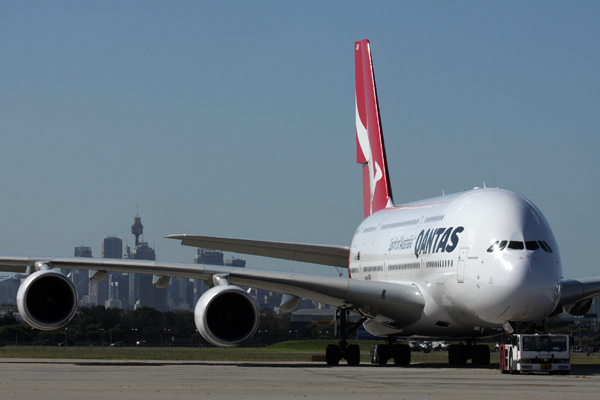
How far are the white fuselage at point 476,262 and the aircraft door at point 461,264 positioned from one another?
0.02 m

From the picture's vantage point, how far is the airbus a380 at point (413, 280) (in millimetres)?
18922

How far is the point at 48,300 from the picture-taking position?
22.7 meters

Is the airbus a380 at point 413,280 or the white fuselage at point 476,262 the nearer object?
the white fuselage at point 476,262

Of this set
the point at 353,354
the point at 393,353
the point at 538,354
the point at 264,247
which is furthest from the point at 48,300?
the point at 538,354

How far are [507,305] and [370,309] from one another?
14.4 ft

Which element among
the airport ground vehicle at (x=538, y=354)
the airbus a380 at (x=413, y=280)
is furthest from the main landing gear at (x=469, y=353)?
the airport ground vehicle at (x=538, y=354)

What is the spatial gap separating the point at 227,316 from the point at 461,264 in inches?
211

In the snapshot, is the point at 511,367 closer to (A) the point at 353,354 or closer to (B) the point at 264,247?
(A) the point at 353,354

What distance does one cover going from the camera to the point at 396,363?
23.9 metres

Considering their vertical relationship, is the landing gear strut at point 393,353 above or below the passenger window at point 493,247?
below

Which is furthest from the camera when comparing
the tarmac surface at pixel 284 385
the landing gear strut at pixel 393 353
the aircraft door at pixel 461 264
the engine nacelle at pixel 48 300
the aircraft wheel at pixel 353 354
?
the landing gear strut at pixel 393 353

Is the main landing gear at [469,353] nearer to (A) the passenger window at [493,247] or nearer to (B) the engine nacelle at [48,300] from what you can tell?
(A) the passenger window at [493,247]

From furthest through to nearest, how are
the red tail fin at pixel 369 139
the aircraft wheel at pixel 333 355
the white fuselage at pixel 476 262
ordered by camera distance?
the red tail fin at pixel 369 139, the aircraft wheel at pixel 333 355, the white fuselage at pixel 476 262

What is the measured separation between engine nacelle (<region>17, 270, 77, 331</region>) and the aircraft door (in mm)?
8926
